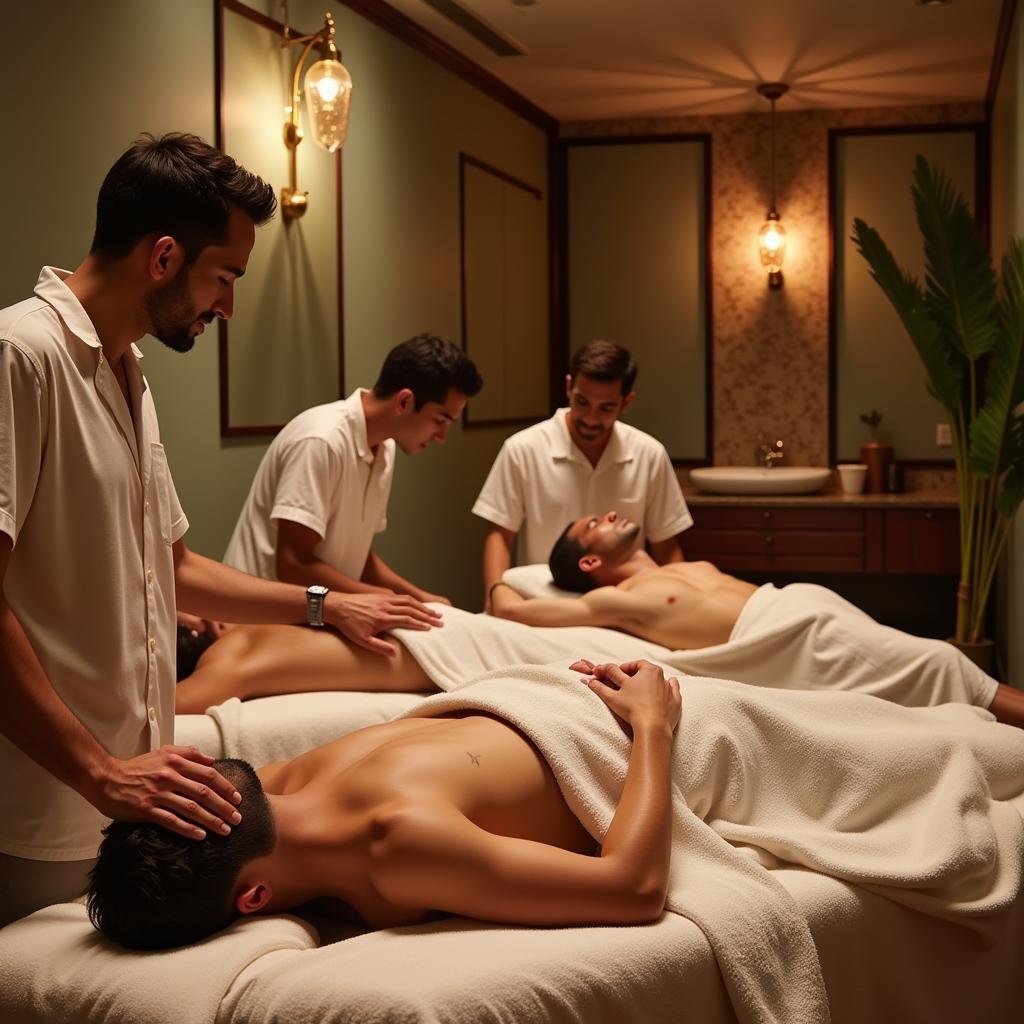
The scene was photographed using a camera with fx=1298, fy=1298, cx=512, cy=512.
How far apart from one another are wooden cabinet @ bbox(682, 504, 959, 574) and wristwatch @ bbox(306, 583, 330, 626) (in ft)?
11.4

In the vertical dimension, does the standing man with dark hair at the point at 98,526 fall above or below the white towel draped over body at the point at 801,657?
above

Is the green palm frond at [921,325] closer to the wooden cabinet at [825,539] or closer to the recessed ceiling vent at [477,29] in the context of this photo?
the wooden cabinet at [825,539]

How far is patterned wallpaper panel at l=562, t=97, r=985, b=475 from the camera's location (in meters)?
6.25

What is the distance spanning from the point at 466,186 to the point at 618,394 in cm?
168

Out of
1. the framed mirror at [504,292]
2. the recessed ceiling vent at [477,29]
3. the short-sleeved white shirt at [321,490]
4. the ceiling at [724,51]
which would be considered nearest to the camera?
the short-sleeved white shirt at [321,490]

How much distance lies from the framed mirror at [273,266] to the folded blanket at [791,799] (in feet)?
5.78

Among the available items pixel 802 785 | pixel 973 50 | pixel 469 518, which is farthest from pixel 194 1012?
pixel 973 50

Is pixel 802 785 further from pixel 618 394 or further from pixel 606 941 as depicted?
pixel 618 394

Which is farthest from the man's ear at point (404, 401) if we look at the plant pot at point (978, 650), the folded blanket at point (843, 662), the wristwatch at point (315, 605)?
the plant pot at point (978, 650)

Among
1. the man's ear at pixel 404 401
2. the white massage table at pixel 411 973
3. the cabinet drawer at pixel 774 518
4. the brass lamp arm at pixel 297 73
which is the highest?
the brass lamp arm at pixel 297 73

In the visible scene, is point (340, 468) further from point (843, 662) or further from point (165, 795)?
point (165, 795)

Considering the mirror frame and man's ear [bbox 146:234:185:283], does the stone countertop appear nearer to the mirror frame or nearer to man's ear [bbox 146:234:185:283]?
the mirror frame

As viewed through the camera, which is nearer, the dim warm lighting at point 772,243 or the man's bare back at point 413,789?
the man's bare back at point 413,789

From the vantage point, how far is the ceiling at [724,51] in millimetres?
4680
